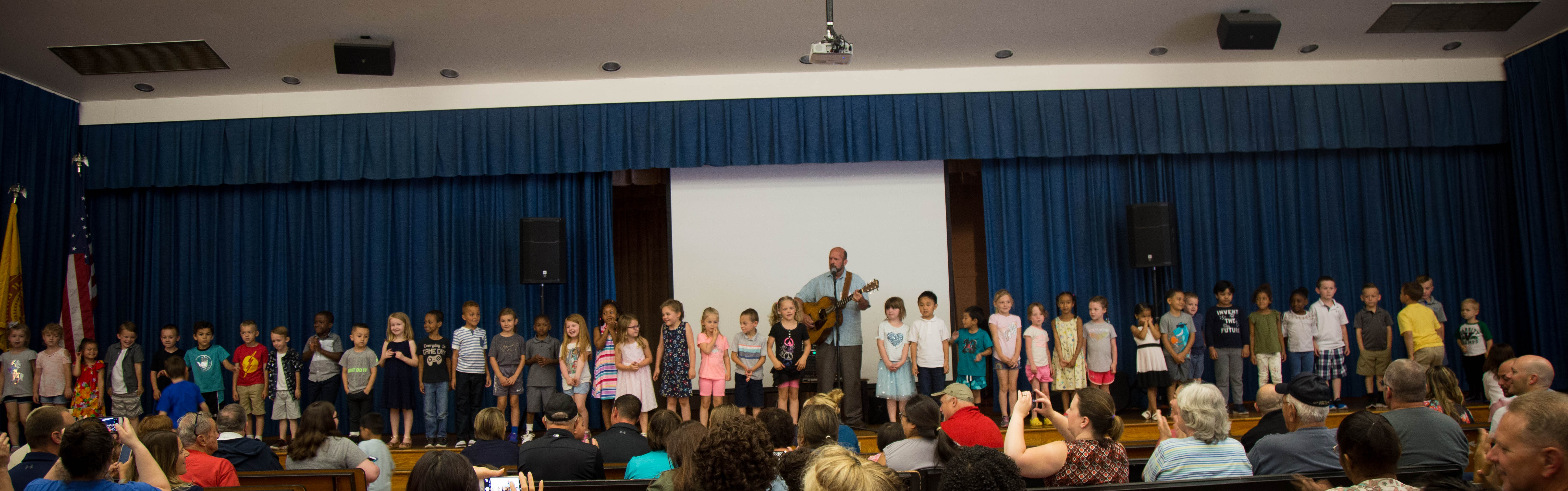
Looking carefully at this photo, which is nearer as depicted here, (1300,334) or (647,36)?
(647,36)

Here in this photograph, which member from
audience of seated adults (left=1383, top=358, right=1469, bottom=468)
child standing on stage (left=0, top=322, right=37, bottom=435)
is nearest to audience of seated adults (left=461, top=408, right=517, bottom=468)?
audience of seated adults (left=1383, top=358, right=1469, bottom=468)

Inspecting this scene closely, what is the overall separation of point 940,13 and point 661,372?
11.2 feet

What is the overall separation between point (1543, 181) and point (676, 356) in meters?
7.49

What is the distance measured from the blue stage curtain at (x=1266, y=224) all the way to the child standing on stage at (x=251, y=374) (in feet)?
20.2

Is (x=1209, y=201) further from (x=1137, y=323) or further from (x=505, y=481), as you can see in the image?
(x=505, y=481)

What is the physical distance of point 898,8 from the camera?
625 centimetres

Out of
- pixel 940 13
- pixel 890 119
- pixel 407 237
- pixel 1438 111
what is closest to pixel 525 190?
pixel 407 237

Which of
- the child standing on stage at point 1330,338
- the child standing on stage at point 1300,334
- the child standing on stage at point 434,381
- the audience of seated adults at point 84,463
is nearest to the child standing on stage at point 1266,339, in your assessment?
the child standing on stage at point 1300,334

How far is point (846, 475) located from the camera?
85.4 inches

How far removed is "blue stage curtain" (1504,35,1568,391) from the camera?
24.1 feet

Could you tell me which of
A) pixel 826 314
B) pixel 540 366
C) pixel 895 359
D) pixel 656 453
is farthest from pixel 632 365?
pixel 656 453

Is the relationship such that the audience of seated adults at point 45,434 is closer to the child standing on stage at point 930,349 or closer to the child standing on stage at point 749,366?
the child standing on stage at point 749,366

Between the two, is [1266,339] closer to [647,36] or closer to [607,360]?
[607,360]

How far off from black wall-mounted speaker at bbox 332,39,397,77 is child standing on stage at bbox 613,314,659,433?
2580 millimetres
